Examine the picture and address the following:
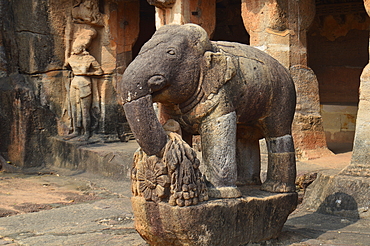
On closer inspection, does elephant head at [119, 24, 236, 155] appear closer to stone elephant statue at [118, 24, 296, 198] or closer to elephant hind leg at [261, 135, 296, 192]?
stone elephant statue at [118, 24, 296, 198]

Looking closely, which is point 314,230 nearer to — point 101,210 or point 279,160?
point 279,160

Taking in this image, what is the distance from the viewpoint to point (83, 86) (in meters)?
8.94

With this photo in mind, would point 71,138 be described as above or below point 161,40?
below

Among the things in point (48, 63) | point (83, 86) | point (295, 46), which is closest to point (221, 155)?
point (295, 46)

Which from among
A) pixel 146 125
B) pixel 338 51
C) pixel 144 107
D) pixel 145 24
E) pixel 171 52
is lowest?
pixel 146 125

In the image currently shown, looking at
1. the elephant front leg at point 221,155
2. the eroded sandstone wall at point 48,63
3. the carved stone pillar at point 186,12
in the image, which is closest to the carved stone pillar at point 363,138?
the elephant front leg at point 221,155

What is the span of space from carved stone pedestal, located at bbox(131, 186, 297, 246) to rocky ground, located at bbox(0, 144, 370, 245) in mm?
247

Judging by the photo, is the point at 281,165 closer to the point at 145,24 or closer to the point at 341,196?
the point at 341,196

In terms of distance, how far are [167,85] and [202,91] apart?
0.24m

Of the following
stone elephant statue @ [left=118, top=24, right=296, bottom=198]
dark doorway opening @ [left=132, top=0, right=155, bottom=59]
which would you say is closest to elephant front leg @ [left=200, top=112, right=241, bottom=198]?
stone elephant statue @ [left=118, top=24, right=296, bottom=198]

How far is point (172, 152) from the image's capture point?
2.89 meters

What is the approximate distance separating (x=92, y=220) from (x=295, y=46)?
3.54 m

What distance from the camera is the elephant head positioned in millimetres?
2904

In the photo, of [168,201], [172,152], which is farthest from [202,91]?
[168,201]
